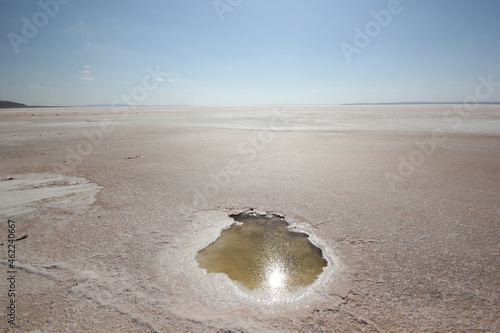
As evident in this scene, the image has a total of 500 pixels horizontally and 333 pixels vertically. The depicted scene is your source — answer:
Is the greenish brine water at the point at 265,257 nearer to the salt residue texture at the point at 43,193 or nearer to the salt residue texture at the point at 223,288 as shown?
the salt residue texture at the point at 223,288

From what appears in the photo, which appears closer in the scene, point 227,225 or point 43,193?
point 227,225

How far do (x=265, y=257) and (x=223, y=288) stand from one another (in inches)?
24.3

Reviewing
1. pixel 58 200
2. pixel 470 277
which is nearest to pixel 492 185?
pixel 470 277

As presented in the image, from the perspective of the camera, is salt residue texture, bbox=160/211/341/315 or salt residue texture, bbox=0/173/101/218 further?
salt residue texture, bbox=0/173/101/218

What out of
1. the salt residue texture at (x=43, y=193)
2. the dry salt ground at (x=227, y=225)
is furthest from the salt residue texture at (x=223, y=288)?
the salt residue texture at (x=43, y=193)

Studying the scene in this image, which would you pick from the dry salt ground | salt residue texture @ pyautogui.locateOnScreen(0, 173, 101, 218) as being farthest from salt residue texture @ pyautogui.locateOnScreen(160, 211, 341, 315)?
salt residue texture @ pyautogui.locateOnScreen(0, 173, 101, 218)

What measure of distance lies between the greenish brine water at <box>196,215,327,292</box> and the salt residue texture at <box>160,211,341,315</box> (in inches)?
2.7

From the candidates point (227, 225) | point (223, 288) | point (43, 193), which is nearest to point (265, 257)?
point (223, 288)

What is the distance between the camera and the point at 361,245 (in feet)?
→ 9.02

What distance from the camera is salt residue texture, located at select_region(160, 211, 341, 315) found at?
1946 mm

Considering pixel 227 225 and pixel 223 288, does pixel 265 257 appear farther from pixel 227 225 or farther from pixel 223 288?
pixel 227 225

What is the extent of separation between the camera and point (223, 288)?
2121 millimetres

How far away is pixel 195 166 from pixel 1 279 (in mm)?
4116

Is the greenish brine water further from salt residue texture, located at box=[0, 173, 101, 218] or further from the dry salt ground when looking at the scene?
salt residue texture, located at box=[0, 173, 101, 218]
